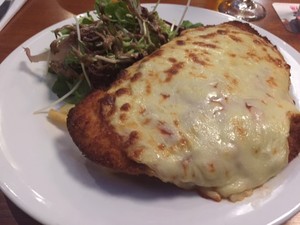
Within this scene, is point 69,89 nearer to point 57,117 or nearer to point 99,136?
point 57,117

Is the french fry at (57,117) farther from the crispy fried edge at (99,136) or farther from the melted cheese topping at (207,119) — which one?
the melted cheese topping at (207,119)

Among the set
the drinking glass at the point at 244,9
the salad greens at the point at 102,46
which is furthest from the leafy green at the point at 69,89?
the drinking glass at the point at 244,9

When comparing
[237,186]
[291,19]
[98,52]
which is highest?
[98,52]

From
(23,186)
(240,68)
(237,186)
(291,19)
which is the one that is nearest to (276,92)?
(240,68)

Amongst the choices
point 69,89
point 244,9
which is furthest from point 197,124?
point 244,9

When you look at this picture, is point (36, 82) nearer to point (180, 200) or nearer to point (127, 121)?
point (127, 121)

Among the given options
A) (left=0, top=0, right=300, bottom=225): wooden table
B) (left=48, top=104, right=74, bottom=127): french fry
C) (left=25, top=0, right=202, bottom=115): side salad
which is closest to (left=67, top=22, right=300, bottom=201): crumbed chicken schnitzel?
(left=48, top=104, right=74, bottom=127): french fry
